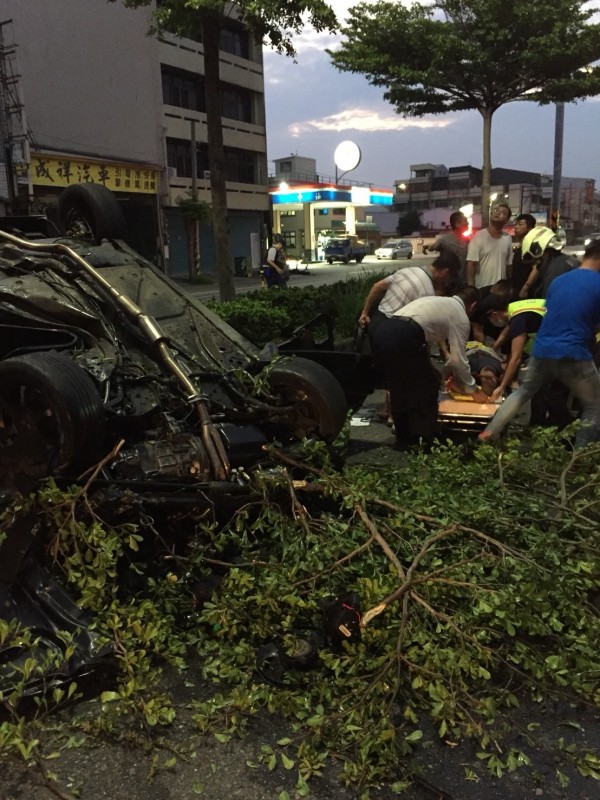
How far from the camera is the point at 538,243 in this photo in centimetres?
757

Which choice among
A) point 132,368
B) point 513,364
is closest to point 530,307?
point 513,364

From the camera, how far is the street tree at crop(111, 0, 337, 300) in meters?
8.09

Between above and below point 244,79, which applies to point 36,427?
below

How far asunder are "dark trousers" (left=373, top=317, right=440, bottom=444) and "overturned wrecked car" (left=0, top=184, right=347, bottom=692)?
1.20m

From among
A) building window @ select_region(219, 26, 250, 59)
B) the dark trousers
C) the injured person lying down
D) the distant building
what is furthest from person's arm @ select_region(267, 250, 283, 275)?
the distant building

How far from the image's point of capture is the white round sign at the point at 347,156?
35656 mm

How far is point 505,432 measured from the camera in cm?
539

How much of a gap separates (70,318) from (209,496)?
1.57m

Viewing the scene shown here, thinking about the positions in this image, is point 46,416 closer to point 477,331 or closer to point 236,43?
Answer: point 477,331

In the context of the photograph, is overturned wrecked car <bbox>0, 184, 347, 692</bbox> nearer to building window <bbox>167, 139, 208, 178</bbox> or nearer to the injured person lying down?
the injured person lying down

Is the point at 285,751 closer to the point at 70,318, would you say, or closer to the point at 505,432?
the point at 70,318

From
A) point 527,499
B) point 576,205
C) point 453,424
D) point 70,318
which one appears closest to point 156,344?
point 70,318

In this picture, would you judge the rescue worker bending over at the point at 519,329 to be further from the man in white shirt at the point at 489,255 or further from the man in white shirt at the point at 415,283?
the man in white shirt at the point at 489,255

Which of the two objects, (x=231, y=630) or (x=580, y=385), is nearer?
(x=231, y=630)
